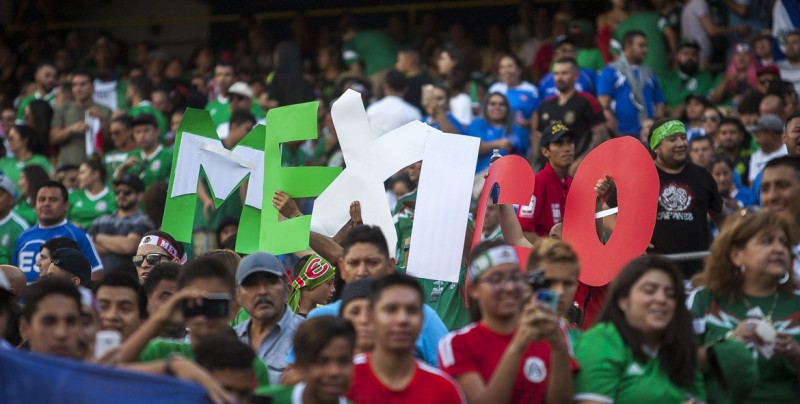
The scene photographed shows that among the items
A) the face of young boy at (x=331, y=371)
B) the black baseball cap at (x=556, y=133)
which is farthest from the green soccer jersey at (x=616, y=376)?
the black baseball cap at (x=556, y=133)

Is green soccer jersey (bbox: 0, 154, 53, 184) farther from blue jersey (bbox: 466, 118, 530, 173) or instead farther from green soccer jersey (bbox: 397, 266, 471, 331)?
green soccer jersey (bbox: 397, 266, 471, 331)

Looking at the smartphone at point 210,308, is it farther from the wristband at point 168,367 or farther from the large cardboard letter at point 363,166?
the large cardboard letter at point 363,166

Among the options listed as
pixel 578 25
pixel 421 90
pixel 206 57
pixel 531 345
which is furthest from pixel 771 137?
pixel 206 57

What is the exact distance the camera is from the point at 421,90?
572 inches

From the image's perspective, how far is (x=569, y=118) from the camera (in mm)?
12156

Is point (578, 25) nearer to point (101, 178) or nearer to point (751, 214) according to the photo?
point (101, 178)

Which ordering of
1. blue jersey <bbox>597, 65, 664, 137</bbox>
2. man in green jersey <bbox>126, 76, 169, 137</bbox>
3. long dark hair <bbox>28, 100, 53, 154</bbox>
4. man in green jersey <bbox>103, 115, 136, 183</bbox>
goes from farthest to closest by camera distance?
man in green jersey <bbox>126, 76, 169, 137</bbox> < long dark hair <bbox>28, 100, 53, 154</bbox> < blue jersey <bbox>597, 65, 664, 137</bbox> < man in green jersey <bbox>103, 115, 136, 183</bbox>

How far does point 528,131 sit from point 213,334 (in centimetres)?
887

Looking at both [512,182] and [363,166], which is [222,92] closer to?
[363,166]

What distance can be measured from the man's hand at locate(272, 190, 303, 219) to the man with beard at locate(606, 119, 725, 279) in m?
2.07

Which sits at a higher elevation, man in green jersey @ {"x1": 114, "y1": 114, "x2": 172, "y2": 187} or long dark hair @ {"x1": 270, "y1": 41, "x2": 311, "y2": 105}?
long dark hair @ {"x1": 270, "y1": 41, "x2": 311, "y2": 105}

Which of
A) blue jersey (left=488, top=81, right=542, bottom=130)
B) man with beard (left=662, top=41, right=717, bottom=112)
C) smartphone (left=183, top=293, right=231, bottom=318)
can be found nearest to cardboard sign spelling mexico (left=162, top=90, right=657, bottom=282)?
smartphone (left=183, top=293, right=231, bottom=318)

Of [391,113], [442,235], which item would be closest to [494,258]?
[442,235]

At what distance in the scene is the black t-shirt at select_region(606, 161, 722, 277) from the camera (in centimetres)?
923
